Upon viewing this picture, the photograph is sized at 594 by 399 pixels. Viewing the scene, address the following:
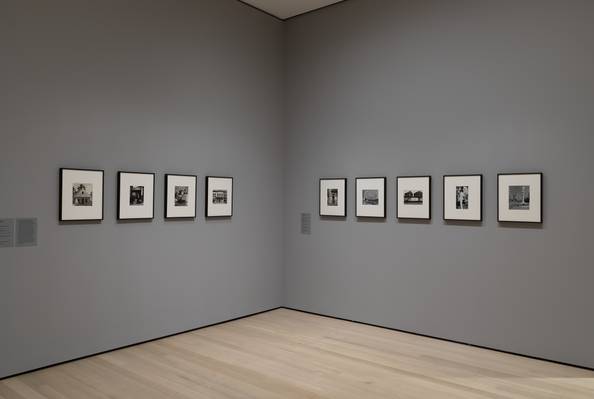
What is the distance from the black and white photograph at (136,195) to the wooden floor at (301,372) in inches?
62.4

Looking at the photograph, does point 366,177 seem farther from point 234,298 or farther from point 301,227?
point 234,298

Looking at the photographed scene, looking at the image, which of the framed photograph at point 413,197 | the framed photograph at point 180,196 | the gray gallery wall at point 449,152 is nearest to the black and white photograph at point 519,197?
the gray gallery wall at point 449,152

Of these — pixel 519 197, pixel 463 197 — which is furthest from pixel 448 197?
pixel 519 197

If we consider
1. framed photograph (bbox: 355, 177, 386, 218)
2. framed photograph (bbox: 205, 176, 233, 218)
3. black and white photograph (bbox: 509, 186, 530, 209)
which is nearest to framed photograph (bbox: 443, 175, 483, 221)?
black and white photograph (bbox: 509, 186, 530, 209)

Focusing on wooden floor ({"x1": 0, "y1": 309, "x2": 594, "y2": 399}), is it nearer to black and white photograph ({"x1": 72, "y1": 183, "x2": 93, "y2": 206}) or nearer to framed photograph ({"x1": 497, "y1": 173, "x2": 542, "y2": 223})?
framed photograph ({"x1": 497, "y1": 173, "x2": 542, "y2": 223})

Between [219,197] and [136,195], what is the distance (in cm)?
122

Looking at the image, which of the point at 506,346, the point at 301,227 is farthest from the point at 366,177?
the point at 506,346

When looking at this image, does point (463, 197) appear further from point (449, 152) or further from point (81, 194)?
point (81, 194)

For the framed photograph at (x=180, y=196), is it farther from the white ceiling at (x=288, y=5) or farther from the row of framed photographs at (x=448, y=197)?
the white ceiling at (x=288, y=5)

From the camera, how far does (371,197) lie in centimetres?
620

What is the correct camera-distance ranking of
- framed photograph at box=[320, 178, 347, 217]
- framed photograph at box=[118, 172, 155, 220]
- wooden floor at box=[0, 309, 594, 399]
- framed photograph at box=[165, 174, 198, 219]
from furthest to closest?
framed photograph at box=[320, 178, 347, 217] < framed photograph at box=[165, 174, 198, 219] < framed photograph at box=[118, 172, 155, 220] < wooden floor at box=[0, 309, 594, 399]

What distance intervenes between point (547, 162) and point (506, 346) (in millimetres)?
2017

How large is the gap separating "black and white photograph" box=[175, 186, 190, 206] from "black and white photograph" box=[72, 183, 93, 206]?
3.46ft

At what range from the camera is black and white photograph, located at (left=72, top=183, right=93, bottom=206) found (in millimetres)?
4758
